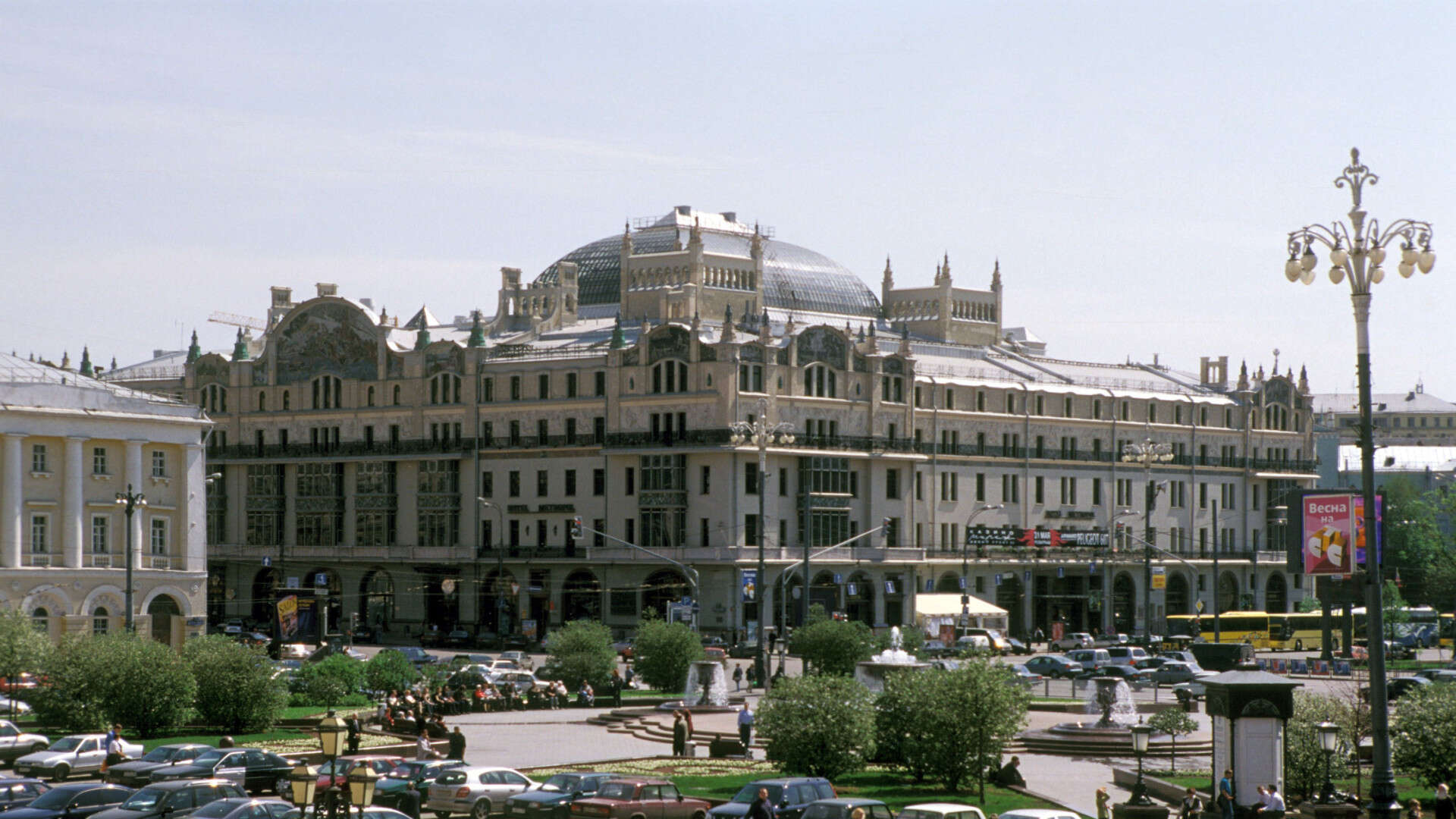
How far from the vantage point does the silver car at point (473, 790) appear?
135 ft

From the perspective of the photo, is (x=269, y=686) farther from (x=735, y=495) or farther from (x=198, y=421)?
(x=735, y=495)

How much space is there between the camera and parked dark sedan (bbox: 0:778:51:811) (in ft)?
126

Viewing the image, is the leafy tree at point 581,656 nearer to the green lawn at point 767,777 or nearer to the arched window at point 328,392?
the green lawn at point 767,777

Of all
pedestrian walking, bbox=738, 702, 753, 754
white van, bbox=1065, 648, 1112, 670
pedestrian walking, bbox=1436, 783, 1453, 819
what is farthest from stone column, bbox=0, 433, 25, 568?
pedestrian walking, bbox=1436, 783, 1453, 819

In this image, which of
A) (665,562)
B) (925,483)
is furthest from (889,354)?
(665,562)

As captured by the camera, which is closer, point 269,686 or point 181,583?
point 269,686

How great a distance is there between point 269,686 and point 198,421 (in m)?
30.0

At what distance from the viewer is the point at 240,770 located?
43.4 m

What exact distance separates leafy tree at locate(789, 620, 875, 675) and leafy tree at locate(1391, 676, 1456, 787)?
27.1 m

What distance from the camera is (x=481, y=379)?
110 meters

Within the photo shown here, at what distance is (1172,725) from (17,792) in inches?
1095

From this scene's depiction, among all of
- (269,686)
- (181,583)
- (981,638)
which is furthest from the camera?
(981,638)

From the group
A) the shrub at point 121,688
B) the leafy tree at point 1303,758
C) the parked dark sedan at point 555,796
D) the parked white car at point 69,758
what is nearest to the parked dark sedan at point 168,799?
the parked dark sedan at point 555,796

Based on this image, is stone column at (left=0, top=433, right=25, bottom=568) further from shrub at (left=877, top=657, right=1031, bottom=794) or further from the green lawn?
shrub at (left=877, top=657, right=1031, bottom=794)
